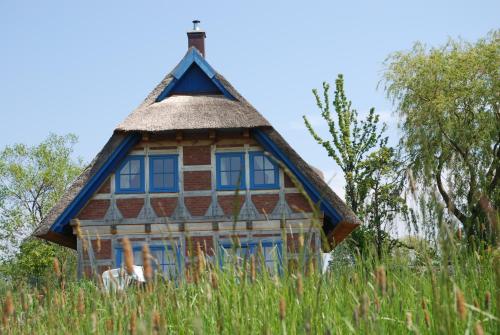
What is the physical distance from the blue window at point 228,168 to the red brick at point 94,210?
236 cm

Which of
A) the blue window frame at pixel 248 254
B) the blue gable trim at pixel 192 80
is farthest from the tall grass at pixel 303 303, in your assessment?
the blue gable trim at pixel 192 80

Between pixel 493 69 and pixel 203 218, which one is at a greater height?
pixel 493 69

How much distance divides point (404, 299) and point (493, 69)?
807 inches

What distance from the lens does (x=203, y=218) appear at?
15.7 meters

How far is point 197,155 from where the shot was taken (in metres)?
16.1

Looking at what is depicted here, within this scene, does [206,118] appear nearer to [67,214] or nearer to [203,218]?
[203,218]

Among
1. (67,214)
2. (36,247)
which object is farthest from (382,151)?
(36,247)

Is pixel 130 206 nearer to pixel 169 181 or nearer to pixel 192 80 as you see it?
pixel 169 181

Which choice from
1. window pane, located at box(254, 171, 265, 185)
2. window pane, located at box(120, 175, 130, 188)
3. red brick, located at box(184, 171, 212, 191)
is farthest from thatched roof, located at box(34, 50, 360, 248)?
red brick, located at box(184, 171, 212, 191)

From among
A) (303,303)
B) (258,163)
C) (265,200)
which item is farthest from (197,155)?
(303,303)

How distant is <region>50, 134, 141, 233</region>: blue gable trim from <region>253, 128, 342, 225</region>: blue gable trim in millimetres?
2574

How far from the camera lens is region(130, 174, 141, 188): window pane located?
16031mm

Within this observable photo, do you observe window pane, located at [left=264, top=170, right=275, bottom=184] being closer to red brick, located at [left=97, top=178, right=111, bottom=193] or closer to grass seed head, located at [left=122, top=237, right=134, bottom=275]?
red brick, located at [left=97, top=178, right=111, bottom=193]

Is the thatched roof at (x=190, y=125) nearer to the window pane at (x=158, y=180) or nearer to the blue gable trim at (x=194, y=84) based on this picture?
the blue gable trim at (x=194, y=84)
